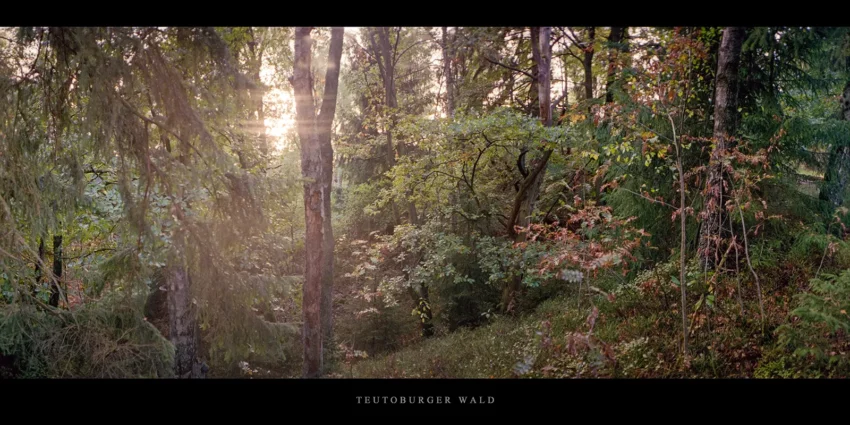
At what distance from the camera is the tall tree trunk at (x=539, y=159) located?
7711 millimetres

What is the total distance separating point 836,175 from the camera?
203 inches

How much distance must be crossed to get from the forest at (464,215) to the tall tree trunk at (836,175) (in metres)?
0.03

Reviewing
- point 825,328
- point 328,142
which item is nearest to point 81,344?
point 328,142

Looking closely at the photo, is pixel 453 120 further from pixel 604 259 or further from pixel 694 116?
pixel 604 259

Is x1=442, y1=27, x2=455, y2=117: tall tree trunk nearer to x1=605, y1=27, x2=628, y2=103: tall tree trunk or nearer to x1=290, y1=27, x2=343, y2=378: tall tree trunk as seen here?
x1=605, y1=27, x2=628, y2=103: tall tree trunk

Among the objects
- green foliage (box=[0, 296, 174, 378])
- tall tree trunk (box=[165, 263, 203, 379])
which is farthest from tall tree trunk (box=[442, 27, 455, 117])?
green foliage (box=[0, 296, 174, 378])

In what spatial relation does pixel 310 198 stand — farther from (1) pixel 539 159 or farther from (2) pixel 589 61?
(2) pixel 589 61

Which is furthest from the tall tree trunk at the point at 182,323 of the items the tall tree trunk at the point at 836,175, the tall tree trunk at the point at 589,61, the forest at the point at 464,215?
the tall tree trunk at the point at 836,175

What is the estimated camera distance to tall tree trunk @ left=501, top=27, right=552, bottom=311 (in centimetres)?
771

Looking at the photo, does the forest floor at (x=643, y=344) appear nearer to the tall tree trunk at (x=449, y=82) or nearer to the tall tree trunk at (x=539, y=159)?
the tall tree trunk at (x=539, y=159)

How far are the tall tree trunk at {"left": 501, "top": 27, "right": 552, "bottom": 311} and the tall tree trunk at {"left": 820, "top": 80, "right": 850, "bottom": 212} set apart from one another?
12.0 ft

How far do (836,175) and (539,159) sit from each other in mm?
4248
